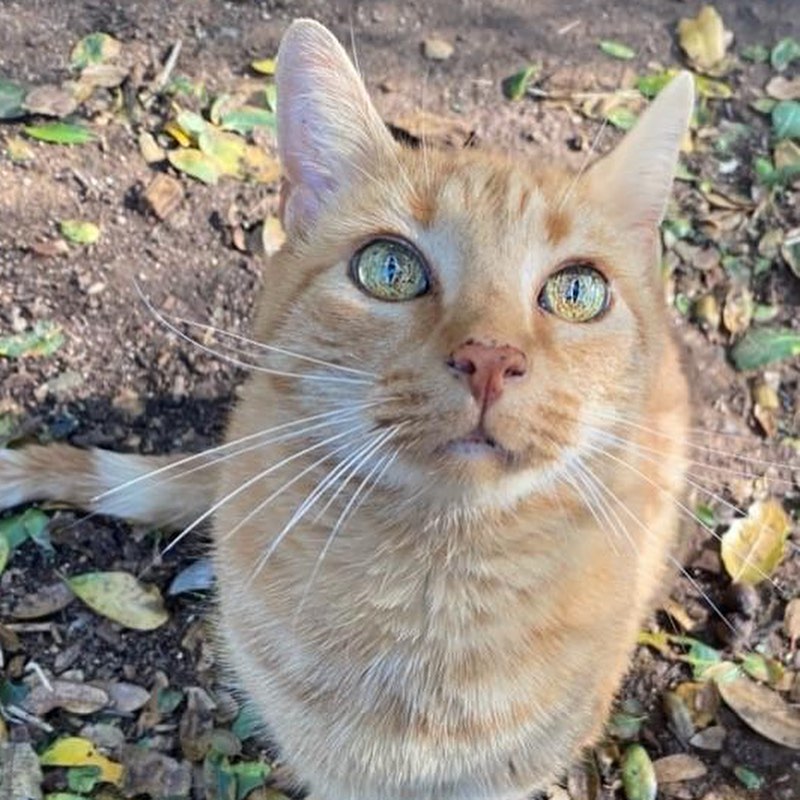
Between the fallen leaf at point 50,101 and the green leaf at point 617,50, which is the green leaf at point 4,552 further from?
the green leaf at point 617,50

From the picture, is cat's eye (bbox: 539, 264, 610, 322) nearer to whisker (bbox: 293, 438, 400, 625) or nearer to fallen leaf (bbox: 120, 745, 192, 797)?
whisker (bbox: 293, 438, 400, 625)

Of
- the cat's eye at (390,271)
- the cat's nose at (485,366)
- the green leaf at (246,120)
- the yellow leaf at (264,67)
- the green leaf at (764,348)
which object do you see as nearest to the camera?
the cat's nose at (485,366)

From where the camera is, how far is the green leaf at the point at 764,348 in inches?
129

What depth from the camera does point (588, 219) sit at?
2002 millimetres

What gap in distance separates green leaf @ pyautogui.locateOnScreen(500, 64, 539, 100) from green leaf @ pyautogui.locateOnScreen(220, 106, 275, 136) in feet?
2.44

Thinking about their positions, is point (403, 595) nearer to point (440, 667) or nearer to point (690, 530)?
point (440, 667)

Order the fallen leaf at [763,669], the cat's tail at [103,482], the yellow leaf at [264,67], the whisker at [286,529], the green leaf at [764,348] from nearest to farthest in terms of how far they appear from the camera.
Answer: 1. the whisker at [286,529]
2. the cat's tail at [103,482]
3. the fallen leaf at [763,669]
4. the green leaf at [764,348]
5. the yellow leaf at [264,67]

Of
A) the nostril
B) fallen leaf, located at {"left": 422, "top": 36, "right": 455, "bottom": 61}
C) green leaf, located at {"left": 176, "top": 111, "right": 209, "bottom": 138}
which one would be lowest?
the nostril

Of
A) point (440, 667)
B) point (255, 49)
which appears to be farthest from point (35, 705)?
point (255, 49)

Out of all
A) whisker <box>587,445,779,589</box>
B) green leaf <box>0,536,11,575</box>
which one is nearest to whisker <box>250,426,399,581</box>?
whisker <box>587,445,779,589</box>

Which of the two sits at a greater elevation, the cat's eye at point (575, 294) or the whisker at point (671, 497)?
the cat's eye at point (575, 294)

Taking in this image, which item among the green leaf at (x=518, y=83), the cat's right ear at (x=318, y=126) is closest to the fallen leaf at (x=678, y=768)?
the cat's right ear at (x=318, y=126)

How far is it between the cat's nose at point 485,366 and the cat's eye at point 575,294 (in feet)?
0.83

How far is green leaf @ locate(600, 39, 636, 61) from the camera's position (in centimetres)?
384
